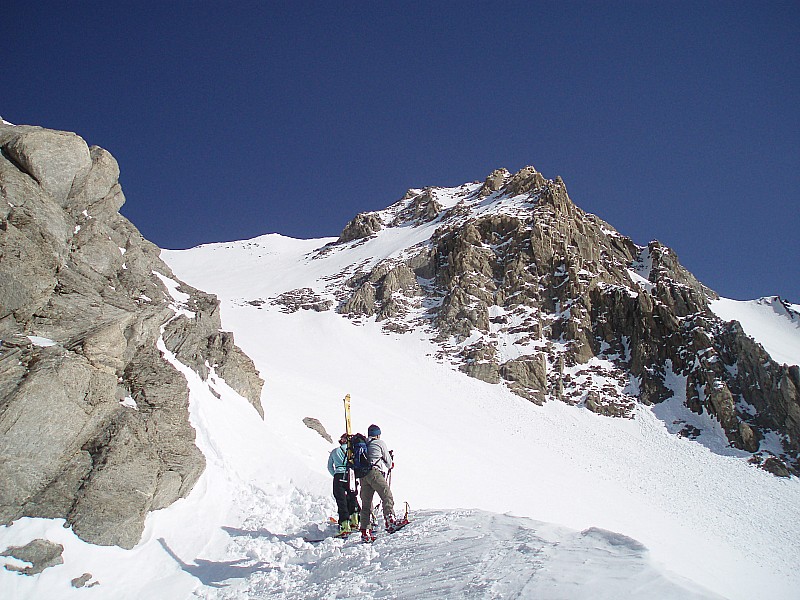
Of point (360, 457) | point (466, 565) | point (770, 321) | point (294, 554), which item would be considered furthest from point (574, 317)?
point (466, 565)

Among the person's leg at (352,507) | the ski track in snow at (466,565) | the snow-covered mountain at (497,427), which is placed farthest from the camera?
the person's leg at (352,507)

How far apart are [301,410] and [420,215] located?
75.2 m

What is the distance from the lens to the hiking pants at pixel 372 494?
8.30 m

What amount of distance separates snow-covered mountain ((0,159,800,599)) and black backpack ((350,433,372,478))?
50.7 inches

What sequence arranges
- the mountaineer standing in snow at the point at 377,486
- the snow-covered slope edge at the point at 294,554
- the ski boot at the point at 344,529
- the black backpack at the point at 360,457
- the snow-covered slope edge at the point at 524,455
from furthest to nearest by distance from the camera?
1. the snow-covered slope edge at the point at 524,455
2. the black backpack at the point at 360,457
3. the ski boot at the point at 344,529
4. the mountaineer standing in snow at the point at 377,486
5. the snow-covered slope edge at the point at 294,554

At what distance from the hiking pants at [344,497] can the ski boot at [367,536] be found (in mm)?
606

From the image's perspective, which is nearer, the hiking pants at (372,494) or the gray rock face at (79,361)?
the hiking pants at (372,494)

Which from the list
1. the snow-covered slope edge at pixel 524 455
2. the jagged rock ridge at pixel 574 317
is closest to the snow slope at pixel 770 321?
the jagged rock ridge at pixel 574 317

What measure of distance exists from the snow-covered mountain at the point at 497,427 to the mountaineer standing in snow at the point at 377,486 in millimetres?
519

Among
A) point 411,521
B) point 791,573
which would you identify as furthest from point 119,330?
point 791,573

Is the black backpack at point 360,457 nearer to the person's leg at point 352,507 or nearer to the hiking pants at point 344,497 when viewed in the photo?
the hiking pants at point 344,497

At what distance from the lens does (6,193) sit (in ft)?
37.2

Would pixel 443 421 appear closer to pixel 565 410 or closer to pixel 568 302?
pixel 565 410

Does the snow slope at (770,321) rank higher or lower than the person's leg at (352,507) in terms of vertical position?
higher
